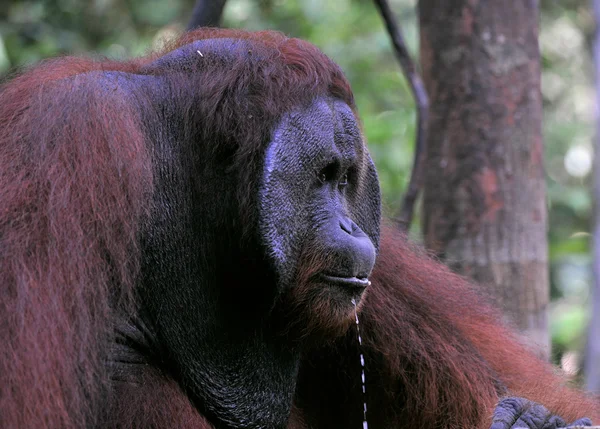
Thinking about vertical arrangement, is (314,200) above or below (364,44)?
below

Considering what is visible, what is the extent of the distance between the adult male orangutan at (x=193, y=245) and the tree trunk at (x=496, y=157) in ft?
3.61

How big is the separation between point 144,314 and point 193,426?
355 mm

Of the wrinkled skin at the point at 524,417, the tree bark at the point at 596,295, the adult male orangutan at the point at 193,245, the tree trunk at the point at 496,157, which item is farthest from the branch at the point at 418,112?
the tree bark at the point at 596,295

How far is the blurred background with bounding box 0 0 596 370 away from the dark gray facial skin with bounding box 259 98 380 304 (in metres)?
4.26

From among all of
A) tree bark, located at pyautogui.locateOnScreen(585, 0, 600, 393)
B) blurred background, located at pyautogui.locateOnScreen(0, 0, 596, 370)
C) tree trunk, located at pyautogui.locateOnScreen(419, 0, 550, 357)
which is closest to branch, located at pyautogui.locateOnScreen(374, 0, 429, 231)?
tree trunk, located at pyautogui.locateOnScreen(419, 0, 550, 357)

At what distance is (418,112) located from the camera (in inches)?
164

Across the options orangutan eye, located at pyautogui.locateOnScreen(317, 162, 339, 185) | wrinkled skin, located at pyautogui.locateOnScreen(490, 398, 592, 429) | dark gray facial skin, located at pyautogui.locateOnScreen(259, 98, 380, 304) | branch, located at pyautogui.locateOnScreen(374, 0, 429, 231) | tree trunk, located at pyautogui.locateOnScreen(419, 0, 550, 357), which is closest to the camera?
dark gray facial skin, located at pyautogui.locateOnScreen(259, 98, 380, 304)

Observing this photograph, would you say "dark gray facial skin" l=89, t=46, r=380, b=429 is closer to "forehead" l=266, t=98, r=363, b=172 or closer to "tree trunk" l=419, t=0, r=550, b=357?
"forehead" l=266, t=98, r=363, b=172

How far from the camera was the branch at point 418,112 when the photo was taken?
13.5 feet

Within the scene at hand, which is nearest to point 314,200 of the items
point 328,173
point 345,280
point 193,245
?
point 328,173

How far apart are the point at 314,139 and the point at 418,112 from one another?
5.38 ft

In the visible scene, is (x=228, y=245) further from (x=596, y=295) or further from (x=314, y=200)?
(x=596, y=295)

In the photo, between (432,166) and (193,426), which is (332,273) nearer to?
(193,426)

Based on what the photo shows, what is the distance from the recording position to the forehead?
2584 mm
